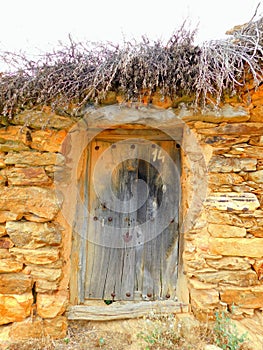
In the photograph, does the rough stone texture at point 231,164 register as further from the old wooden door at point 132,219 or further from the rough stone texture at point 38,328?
the rough stone texture at point 38,328

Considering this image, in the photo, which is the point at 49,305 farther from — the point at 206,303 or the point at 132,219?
the point at 206,303

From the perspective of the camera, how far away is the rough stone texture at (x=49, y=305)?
2.18 metres

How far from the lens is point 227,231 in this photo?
7.03 feet

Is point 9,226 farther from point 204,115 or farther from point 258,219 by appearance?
point 258,219

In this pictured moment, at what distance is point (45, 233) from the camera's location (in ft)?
7.14

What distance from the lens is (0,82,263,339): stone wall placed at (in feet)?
7.04

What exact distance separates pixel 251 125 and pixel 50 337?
90.5 inches

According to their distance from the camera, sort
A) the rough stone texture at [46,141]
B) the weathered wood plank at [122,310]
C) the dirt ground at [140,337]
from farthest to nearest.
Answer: the weathered wood plank at [122,310] < the rough stone texture at [46,141] < the dirt ground at [140,337]

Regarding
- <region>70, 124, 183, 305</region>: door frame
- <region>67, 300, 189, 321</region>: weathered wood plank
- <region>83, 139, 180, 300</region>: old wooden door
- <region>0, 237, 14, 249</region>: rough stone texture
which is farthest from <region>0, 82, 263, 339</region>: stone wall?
<region>83, 139, 180, 300</region>: old wooden door

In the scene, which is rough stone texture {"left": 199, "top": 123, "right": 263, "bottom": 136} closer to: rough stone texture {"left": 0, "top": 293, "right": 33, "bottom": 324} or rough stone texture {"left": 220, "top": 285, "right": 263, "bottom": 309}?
rough stone texture {"left": 220, "top": 285, "right": 263, "bottom": 309}

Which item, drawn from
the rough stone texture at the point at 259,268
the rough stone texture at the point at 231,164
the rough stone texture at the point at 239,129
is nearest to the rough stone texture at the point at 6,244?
the rough stone texture at the point at 231,164

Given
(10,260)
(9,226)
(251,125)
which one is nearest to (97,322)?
(10,260)

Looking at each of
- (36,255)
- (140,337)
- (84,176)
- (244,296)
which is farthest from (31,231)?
(244,296)

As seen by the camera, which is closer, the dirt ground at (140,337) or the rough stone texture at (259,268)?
the dirt ground at (140,337)
